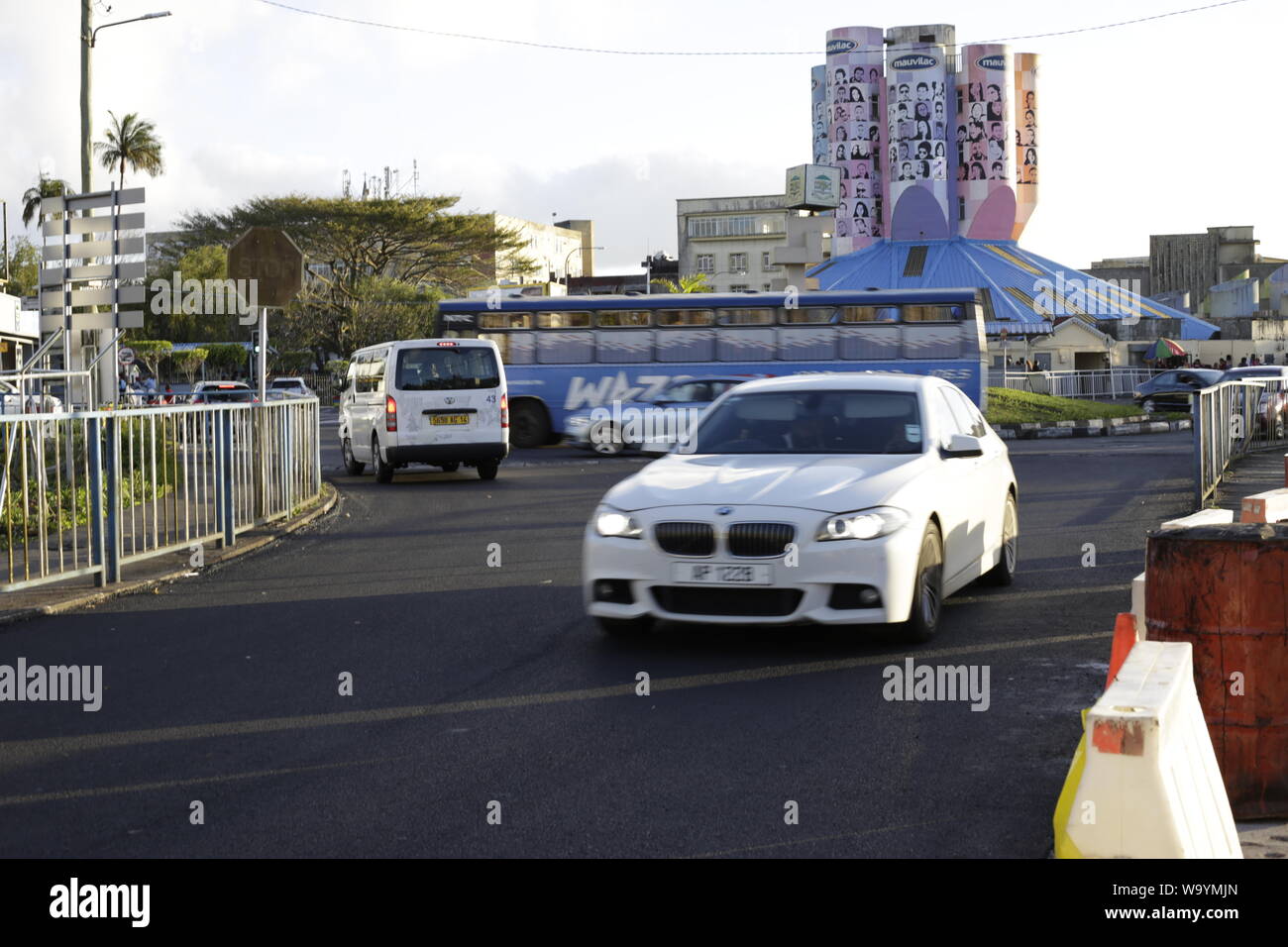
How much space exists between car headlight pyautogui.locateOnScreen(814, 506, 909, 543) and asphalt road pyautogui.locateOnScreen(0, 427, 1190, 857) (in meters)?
0.66

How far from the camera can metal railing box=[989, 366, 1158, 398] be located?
162 feet

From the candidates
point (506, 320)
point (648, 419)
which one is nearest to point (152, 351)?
point (506, 320)

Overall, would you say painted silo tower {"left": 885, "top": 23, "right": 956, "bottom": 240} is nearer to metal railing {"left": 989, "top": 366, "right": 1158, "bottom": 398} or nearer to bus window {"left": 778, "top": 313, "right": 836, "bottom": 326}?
metal railing {"left": 989, "top": 366, "right": 1158, "bottom": 398}

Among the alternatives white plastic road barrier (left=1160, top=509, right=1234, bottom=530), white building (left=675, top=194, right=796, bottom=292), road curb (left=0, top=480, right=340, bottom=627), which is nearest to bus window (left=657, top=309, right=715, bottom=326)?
road curb (left=0, top=480, right=340, bottom=627)

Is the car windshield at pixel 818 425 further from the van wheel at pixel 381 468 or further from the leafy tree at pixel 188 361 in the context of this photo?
the leafy tree at pixel 188 361

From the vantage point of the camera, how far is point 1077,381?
51094mm

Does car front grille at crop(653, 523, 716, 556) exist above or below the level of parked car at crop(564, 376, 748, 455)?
below

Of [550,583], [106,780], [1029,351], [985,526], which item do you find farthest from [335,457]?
[1029,351]

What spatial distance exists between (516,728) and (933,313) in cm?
2559

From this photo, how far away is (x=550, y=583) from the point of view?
428 inches

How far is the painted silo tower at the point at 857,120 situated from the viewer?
6956 cm

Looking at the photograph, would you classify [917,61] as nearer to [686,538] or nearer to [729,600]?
[686,538]

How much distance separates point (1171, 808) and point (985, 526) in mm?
6114
